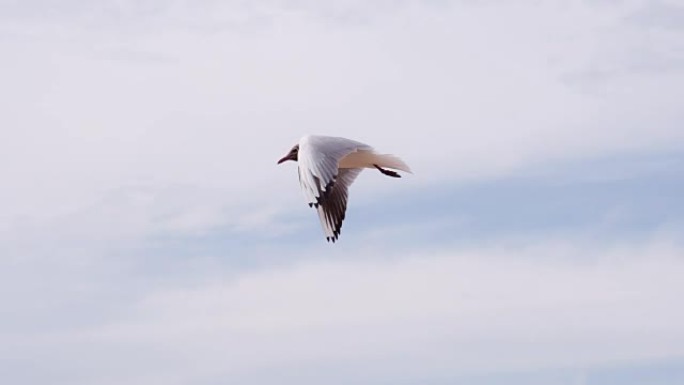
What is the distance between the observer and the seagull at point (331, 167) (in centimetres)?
2228

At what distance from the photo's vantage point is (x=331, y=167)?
74.5 ft

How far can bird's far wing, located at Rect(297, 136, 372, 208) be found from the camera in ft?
72.7

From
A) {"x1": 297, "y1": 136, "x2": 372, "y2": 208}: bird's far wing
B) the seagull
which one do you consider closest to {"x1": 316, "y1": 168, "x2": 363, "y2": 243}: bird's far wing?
the seagull

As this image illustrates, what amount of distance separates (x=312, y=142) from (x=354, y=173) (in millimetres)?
2577

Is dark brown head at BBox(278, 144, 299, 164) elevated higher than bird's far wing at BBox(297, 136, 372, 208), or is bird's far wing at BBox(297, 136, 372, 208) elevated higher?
dark brown head at BBox(278, 144, 299, 164)

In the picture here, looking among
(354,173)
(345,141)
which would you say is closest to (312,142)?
(345,141)

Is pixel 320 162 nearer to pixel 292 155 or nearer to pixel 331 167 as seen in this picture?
pixel 331 167

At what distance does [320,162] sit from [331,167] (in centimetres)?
21

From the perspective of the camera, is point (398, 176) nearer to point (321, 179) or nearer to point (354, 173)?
point (354, 173)

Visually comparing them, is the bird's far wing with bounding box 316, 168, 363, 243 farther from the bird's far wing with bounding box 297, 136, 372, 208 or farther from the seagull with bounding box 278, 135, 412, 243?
the bird's far wing with bounding box 297, 136, 372, 208

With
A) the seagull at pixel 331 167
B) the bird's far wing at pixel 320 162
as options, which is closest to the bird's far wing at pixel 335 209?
the seagull at pixel 331 167

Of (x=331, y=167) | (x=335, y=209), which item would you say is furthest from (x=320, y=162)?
(x=335, y=209)

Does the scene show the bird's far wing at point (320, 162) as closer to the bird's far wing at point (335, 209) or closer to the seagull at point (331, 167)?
the seagull at point (331, 167)

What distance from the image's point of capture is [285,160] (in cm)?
2653
